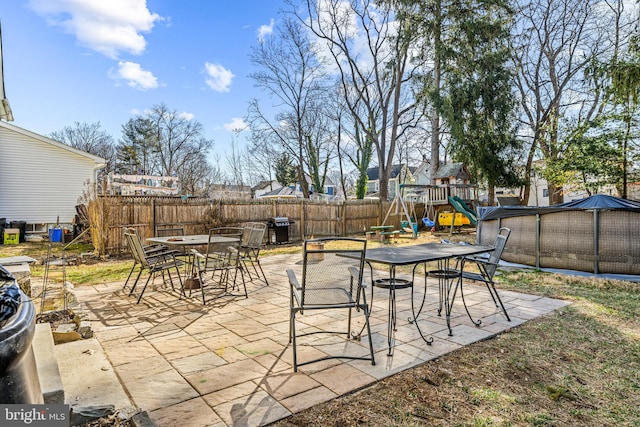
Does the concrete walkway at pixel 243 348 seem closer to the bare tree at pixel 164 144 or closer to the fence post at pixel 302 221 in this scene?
the fence post at pixel 302 221

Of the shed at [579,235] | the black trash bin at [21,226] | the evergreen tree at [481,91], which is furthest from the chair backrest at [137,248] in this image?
the evergreen tree at [481,91]

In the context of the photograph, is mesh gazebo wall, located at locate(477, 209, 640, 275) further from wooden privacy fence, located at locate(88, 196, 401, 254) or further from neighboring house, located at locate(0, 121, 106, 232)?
neighboring house, located at locate(0, 121, 106, 232)

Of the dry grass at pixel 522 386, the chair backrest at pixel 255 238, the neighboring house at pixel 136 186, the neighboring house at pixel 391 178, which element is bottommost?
the dry grass at pixel 522 386

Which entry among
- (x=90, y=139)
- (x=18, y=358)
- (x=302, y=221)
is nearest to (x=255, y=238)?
(x=18, y=358)

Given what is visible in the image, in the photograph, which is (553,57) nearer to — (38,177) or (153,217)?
(153,217)

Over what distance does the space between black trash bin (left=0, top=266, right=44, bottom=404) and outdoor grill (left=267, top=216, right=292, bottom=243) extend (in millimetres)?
9668

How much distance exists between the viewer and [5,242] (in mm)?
11328

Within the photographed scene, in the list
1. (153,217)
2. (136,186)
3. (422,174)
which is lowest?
(153,217)

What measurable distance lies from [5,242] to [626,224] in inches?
637

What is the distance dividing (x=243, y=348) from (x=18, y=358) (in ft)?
6.52

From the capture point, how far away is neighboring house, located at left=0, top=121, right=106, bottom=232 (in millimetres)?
12641

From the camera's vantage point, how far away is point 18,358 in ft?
3.54

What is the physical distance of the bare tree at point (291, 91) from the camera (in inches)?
697

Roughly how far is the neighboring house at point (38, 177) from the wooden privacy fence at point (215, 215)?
5.31m
